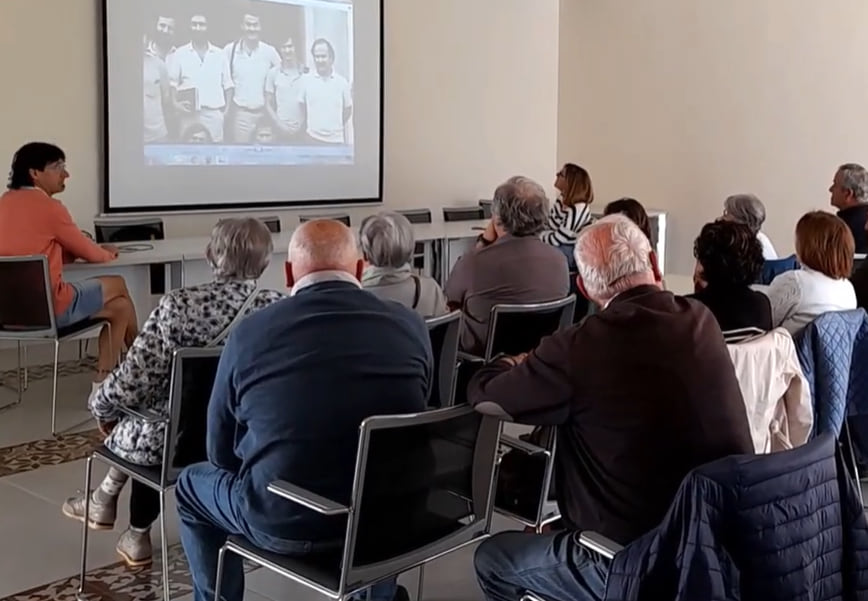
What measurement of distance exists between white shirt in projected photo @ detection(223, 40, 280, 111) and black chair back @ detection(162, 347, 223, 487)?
509 centimetres

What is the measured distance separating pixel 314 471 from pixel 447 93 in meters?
6.96

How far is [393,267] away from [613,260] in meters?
1.30

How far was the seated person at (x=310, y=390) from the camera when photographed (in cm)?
208

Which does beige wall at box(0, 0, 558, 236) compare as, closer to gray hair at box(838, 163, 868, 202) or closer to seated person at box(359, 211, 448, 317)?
seated person at box(359, 211, 448, 317)

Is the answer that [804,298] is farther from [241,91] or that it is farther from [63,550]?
[241,91]

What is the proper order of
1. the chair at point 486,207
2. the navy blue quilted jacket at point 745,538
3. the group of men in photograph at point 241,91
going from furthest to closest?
the chair at point 486,207
the group of men in photograph at point 241,91
the navy blue quilted jacket at point 745,538

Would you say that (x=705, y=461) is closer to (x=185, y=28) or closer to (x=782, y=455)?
(x=782, y=455)

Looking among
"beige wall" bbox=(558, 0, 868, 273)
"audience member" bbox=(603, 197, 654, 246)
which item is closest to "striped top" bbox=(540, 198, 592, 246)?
"audience member" bbox=(603, 197, 654, 246)

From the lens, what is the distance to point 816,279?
11.2ft

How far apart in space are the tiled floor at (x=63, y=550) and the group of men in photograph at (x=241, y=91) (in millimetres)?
3035

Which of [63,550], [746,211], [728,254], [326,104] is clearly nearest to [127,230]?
[326,104]

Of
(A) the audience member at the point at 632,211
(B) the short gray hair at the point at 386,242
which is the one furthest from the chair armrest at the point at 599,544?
(A) the audience member at the point at 632,211

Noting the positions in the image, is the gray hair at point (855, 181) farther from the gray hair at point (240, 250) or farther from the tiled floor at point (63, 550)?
the gray hair at point (240, 250)

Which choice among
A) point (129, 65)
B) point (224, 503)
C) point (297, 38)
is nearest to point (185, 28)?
point (129, 65)
